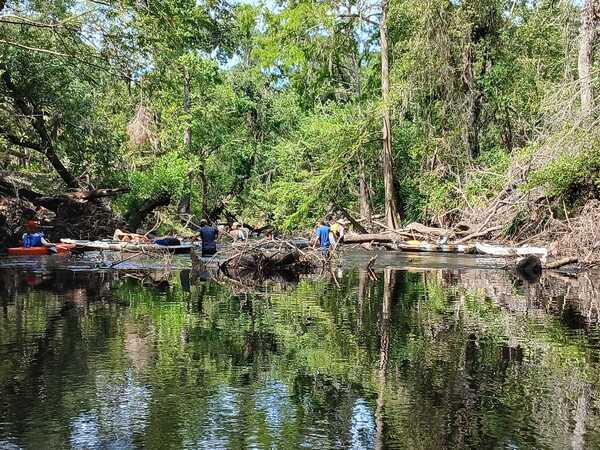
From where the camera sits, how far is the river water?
5969 mm

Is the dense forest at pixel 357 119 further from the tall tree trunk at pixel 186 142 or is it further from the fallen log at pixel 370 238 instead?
the fallen log at pixel 370 238

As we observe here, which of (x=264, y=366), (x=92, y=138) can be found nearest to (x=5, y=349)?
(x=264, y=366)

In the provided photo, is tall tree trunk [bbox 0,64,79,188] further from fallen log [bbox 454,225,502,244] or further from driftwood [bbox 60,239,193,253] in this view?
fallen log [bbox 454,225,502,244]

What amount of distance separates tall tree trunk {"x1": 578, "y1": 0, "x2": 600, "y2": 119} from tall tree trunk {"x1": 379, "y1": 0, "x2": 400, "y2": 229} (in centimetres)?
1256

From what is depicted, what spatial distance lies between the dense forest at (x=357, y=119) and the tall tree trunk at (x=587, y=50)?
5 centimetres

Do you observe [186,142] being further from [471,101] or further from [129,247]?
[471,101]

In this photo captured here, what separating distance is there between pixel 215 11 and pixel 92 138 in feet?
36.2

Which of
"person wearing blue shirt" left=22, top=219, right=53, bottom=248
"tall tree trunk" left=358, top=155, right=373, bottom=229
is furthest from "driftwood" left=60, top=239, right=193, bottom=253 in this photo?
"tall tree trunk" left=358, top=155, right=373, bottom=229

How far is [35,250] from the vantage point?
27.7m

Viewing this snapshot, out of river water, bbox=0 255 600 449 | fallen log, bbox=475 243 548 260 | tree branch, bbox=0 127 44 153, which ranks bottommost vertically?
river water, bbox=0 255 600 449

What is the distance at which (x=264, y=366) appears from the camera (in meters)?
8.38

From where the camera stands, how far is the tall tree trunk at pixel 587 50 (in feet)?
71.6

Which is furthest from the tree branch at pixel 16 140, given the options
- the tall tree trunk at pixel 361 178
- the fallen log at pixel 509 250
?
the fallen log at pixel 509 250

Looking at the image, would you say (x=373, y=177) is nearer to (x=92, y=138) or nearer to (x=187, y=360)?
(x=92, y=138)
